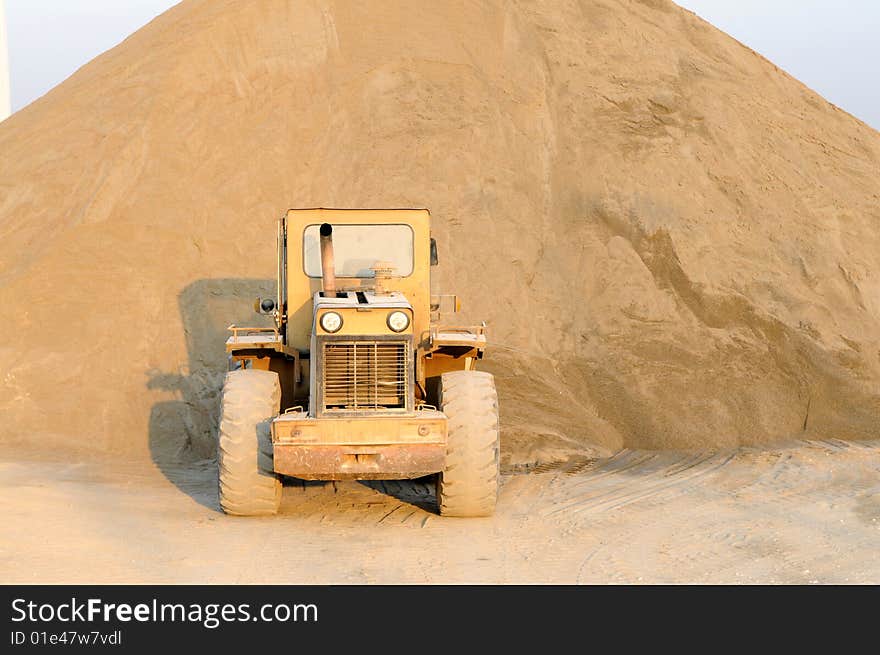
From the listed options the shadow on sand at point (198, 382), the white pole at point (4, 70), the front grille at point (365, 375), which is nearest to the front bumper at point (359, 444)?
the front grille at point (365, 375)

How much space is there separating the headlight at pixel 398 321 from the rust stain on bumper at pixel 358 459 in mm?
996

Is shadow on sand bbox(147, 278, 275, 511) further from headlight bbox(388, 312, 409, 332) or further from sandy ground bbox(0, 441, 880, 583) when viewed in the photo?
headlight bbox(388, 312, 409, 332)

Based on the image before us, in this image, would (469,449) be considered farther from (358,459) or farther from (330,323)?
(330,323)

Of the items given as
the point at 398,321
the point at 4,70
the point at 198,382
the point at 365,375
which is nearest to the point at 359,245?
the point at 398,321

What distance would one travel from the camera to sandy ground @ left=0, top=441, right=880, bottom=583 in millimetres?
7797

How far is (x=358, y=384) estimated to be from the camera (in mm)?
9383

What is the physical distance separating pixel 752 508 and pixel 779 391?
14.9ft

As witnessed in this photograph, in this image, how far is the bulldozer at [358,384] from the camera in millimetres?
9102

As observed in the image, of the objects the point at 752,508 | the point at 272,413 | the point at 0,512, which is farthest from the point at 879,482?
the point at 0,512

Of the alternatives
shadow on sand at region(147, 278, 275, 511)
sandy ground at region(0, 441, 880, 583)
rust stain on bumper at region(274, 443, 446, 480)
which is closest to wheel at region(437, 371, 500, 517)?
sandy ground at region(0, 441, 880, 583)

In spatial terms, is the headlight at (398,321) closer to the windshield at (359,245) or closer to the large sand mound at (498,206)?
the windshield at (359,245)

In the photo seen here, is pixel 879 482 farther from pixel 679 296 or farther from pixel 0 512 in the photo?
pixel 0 512

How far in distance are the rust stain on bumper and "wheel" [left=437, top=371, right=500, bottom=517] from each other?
0.37 meters

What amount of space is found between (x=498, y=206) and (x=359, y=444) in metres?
8.94
